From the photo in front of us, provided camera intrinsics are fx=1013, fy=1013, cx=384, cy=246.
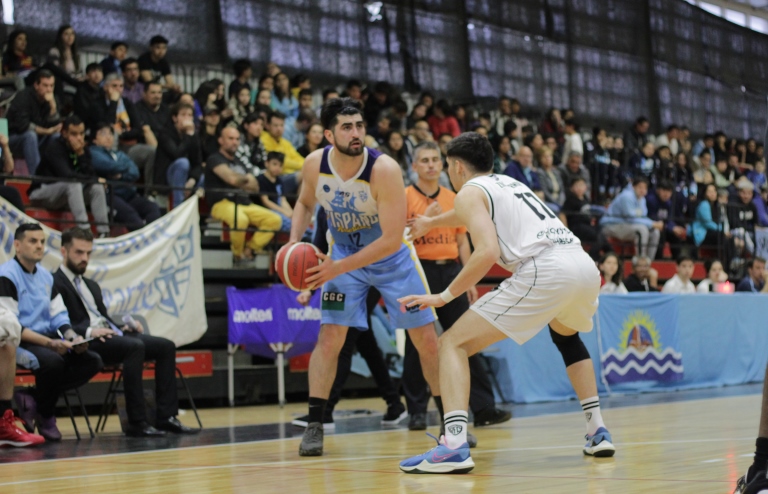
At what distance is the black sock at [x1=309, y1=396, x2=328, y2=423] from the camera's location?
6250mm

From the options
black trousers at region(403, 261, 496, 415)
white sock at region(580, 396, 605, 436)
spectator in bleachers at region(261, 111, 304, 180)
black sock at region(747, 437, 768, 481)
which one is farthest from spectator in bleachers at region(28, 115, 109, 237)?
black sock at region(747, 437, 768, 481)

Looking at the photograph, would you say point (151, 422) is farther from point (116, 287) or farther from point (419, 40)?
point (419, 40)

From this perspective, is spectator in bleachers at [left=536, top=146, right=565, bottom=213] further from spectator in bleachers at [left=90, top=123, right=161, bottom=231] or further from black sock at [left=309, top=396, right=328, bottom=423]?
black sock at [left=309, top=396, right=328, bottom=423]

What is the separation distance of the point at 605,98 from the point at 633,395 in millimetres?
12026

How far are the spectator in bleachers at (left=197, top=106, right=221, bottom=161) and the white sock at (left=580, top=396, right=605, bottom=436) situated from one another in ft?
25.2

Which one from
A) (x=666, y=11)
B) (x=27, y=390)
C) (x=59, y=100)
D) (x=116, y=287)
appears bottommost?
(x=27, y=390)

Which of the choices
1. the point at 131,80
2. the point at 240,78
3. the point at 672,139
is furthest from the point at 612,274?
the point at 672,139

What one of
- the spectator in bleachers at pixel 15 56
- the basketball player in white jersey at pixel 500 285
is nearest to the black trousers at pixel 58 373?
the basketball player in white jersey at pixel 500 285

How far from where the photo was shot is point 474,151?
5.66 meters

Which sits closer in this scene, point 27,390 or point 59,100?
point 27,390

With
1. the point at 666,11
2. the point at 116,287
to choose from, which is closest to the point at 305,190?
the point at 116,287

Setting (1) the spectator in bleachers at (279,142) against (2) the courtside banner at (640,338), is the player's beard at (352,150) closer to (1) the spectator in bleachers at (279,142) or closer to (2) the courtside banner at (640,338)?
(2) the courtside banner at (640,338)

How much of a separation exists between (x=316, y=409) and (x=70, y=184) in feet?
17.6

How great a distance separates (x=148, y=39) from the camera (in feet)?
51.6
